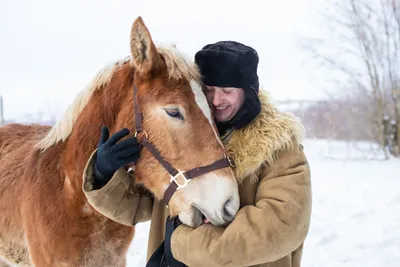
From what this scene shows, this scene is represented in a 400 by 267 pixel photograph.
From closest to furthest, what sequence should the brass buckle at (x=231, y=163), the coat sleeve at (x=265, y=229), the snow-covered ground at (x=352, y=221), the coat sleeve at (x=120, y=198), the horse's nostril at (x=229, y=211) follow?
the coat sleeve at (x=265, y=229)
the horse's nostril at (x=229, y=211)
the brass buckle at (x=231, y=163)
the coat sleeve at (x=120, y=198)
the snow-covered ground at (x=352, y=221)

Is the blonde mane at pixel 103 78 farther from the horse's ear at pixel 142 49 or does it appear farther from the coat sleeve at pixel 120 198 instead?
the coat sleeve at pixel 120 198

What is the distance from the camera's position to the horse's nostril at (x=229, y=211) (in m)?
1.70

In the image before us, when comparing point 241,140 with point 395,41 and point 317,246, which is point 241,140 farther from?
point 395,41

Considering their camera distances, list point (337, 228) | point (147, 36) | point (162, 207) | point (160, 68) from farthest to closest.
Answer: point (337, 228) → point (162, 207) → point (160, 68) → point (147, 36)

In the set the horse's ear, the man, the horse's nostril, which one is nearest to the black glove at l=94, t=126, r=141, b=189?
the man

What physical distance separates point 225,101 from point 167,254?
0.85 meters

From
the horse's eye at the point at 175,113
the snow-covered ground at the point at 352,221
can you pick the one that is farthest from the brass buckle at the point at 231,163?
the snow-covered ground at the point at 352,221

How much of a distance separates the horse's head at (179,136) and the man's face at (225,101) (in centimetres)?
8

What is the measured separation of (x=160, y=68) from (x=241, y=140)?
0.60 m

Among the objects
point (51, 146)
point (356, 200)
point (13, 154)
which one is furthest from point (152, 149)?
point (356, 200)

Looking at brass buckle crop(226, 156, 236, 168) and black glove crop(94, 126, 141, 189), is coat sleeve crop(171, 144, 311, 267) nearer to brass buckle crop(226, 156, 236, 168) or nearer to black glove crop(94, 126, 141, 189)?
brass buckle crop(226, 156, 236, 168)

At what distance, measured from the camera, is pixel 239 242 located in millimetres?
1556

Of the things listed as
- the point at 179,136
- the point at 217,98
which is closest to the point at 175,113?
the point at 179,136

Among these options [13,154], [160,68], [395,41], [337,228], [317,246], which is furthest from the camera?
[395,41]
